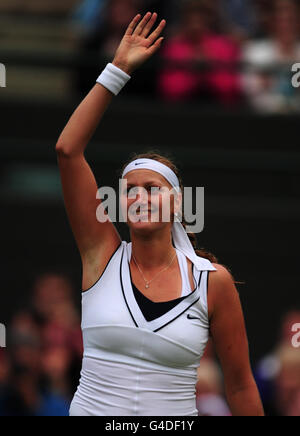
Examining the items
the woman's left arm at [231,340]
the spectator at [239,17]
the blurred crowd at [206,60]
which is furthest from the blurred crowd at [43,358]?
the spectator at [239,17]

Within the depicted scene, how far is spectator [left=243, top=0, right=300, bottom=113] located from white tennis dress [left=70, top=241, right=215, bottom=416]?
522 centimetres

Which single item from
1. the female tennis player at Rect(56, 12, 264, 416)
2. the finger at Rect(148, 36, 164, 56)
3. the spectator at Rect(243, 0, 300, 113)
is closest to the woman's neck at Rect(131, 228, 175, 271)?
the female tennis player at Rect(56, 12, 264, 416)

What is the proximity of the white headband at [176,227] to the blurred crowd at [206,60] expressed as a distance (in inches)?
186

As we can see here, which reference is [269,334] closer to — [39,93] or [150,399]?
[39,93]

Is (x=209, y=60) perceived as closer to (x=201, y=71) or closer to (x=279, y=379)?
(x=201, y=71)

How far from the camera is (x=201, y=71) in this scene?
8664 mm

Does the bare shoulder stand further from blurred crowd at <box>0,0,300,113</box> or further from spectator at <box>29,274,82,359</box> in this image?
blurred crowd at <box>0,0,300,113</box>

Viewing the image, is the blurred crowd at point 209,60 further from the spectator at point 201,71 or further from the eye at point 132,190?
the eye at point 132,190

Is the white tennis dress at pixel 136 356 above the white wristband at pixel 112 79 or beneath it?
beneath

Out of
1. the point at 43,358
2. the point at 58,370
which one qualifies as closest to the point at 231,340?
the point at 58,370

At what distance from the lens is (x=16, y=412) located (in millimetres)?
6270

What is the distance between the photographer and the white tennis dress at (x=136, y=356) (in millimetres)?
3613

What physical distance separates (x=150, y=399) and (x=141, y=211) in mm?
753

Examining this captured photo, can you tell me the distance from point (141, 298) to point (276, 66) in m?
5.28
